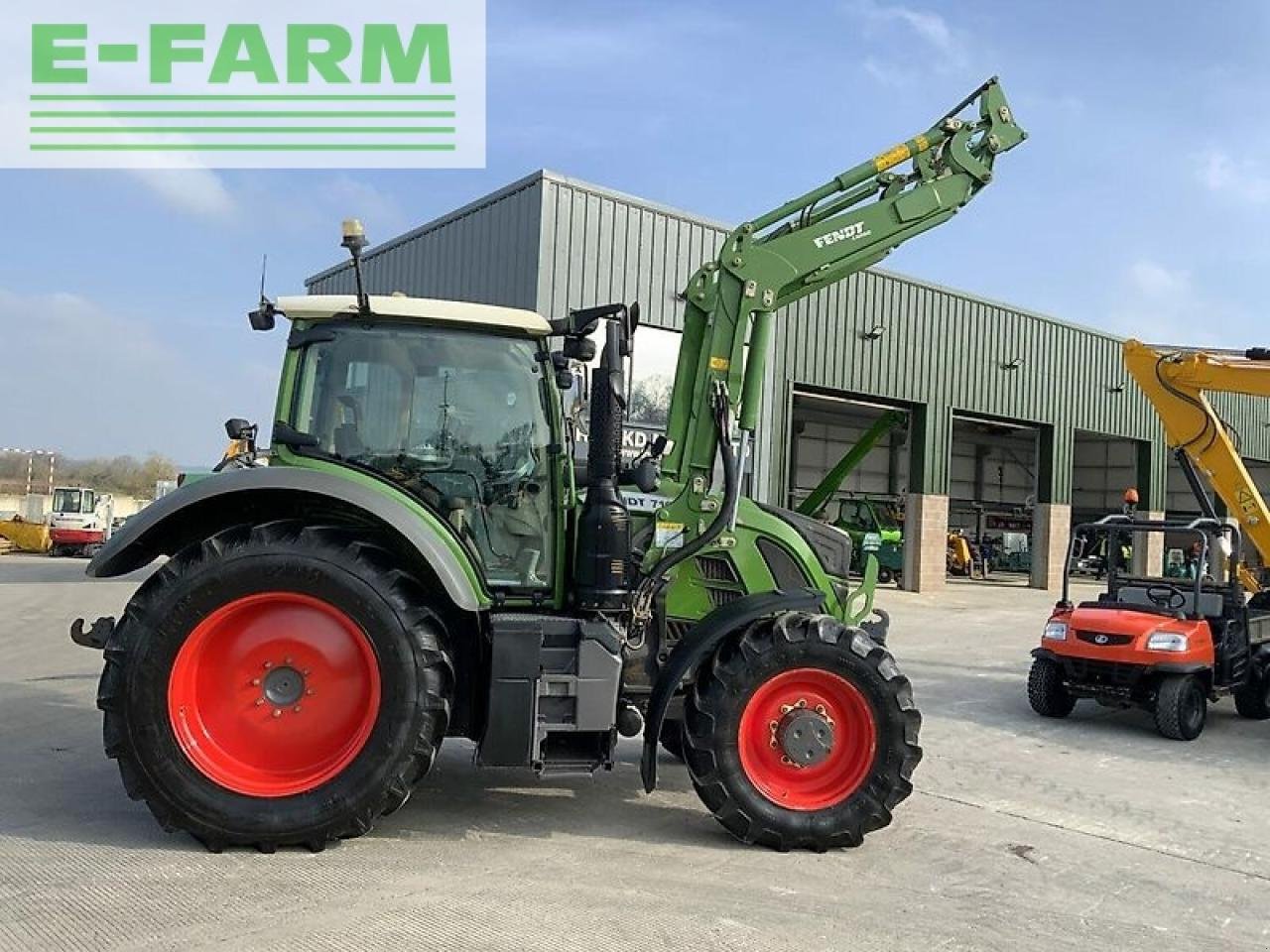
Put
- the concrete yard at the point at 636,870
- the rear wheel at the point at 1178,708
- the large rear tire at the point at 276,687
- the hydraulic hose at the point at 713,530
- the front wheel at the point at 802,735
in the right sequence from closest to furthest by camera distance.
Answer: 1. the concrete yard at the point at 636,870
2. the large rear tire at the point at 276,687
3. the front wheel at the point at 802,735
4. the hydraulic hose at the point at 713,530
5. the rear wheel at the point at 1178,708

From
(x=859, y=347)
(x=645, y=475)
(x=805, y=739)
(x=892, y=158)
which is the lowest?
(x=805, y=739)

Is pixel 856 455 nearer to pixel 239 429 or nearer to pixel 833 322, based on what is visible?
pixel 833 322

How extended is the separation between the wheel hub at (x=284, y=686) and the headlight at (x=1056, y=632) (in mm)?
6678

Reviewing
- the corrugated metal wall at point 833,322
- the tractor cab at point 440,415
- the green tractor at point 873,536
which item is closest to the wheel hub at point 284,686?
the tractor cab at point 440,415

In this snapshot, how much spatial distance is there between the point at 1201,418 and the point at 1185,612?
2.27 m

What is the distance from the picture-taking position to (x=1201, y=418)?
395 inches

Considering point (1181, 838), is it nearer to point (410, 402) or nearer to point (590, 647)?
point (590, 647)

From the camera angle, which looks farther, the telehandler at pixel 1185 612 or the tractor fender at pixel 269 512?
the telehandler at pixel 1185 612

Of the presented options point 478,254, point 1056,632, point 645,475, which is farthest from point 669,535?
point 478,254

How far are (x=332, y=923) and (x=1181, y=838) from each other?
179 inches

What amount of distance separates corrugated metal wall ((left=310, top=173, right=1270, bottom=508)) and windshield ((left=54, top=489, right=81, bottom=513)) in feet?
48.7

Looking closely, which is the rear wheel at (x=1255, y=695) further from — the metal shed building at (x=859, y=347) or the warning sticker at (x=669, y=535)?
the metal shed building at (x=859, y=347)

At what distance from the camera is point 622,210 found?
1591 centimetres

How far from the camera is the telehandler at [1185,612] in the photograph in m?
8.34
